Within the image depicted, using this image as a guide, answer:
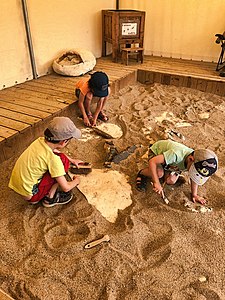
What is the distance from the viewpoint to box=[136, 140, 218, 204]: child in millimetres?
1589

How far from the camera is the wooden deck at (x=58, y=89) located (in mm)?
2379

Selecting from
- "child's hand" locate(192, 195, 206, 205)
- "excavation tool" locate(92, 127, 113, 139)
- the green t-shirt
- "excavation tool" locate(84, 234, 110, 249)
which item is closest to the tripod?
"excavation tool" locate(92, 127, 113, 139)

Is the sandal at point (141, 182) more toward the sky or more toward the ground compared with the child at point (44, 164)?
more toward the ground

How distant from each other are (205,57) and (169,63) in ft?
2.16

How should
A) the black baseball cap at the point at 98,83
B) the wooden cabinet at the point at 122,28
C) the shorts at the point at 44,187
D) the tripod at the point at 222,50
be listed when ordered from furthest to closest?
the wooden cabinet at the point at 122,28
the tripod at the point at 222,50
the black baseball cap at the point at 98,83
the shorts at the point at 44,187

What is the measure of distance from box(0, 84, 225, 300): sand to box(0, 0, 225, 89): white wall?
5.47 ft

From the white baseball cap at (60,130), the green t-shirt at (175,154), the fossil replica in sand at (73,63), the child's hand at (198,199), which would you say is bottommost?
the child's hand at (198,199)

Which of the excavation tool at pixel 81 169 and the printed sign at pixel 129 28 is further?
the printed sign at pixel 129 28

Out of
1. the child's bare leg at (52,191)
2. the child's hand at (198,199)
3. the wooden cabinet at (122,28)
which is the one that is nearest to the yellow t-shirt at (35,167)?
the child's bare leg at (52,191)

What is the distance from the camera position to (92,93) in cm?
275

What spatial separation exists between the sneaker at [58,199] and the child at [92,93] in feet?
3.89

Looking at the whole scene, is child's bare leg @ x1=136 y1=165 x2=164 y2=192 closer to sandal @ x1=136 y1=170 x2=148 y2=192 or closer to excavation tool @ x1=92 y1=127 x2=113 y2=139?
sandal @ x1=136 y1=170 x2=148 y2=192

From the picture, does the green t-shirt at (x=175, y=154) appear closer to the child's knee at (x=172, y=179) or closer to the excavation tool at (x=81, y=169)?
the child's knee at (x=172, y=179)

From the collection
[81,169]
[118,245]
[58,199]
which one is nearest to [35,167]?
[58,199]
